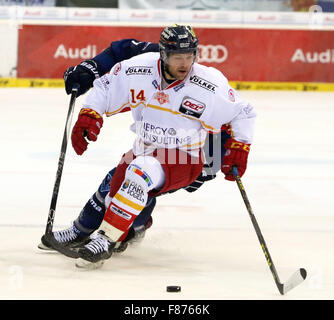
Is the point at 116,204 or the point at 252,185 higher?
the point at 116,204

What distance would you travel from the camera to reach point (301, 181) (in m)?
7.21

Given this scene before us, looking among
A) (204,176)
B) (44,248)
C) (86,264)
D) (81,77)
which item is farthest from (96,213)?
(81,77)

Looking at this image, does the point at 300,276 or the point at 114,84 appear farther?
the point at 114,84

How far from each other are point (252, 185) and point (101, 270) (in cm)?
253

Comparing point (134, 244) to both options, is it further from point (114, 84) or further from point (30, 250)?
point (114, 84)

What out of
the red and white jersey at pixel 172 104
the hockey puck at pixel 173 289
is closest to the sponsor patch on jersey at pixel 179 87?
the red and white jersey at pixel 172 104

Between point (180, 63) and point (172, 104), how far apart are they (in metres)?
0.21

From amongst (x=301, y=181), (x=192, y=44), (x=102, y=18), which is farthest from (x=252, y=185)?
(x=102, y=18)

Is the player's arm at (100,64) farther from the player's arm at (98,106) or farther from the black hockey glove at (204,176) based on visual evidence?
the black hockey glove at (204,176)

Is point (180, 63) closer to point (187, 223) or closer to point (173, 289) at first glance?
point (173, 289)

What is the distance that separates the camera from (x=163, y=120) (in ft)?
15.5

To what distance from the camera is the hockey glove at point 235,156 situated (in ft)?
15.5
